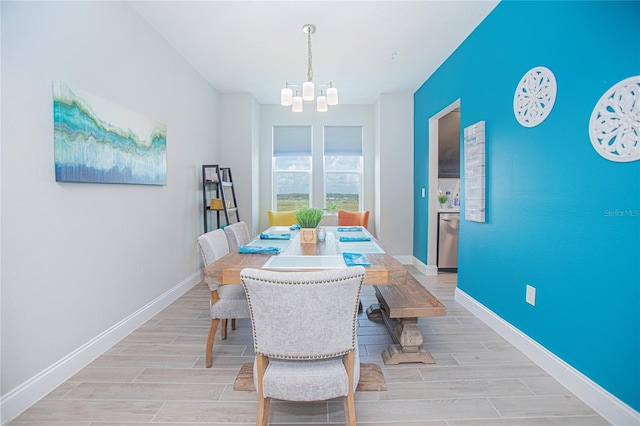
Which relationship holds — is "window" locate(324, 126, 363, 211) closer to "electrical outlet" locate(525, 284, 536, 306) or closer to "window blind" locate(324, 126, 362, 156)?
"window blind" locate(324, 126, 362, 156)

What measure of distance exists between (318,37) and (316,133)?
2482 millimetres

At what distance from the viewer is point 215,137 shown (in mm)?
4820

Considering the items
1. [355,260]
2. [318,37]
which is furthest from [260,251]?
[318,37]

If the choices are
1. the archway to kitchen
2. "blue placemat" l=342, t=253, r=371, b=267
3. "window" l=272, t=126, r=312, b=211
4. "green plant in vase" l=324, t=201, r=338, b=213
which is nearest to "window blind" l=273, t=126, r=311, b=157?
"window" l=272, t=126, r=312, b=211

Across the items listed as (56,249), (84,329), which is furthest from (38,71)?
(84,329)

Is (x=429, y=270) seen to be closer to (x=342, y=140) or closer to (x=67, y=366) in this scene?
(x=342, y=140)

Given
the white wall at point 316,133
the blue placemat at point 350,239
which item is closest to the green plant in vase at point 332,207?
the white wall at point 316,133

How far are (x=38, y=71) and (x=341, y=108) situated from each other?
441 cm

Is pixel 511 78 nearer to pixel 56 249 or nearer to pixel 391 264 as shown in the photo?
pixel 391 264

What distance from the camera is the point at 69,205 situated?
2029 mm

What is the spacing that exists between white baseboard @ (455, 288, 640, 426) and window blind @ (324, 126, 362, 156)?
362 cm

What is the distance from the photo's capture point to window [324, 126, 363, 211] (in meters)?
5.64

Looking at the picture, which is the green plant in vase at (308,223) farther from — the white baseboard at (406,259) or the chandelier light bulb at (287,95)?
the white baseboard at (406,259)

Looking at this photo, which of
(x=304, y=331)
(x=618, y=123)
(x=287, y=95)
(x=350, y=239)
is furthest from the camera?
(x=287, y=95)
